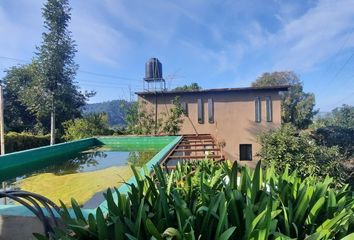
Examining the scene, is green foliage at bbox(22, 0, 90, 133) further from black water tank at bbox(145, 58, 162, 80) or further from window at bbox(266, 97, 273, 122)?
window at bbox(266, 97, 273, 122)

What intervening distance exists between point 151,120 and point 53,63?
647 centimetres

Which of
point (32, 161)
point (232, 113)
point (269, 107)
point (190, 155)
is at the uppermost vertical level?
point (269, 107)

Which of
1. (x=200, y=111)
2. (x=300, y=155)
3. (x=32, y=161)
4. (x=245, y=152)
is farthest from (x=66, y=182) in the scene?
(x=245, y=152)

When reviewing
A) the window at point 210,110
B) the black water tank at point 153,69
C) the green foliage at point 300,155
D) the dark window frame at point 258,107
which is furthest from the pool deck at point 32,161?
the black water tank at point 153,69

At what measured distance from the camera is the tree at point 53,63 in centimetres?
1582

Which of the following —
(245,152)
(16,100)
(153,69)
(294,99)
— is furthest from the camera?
(294,99)

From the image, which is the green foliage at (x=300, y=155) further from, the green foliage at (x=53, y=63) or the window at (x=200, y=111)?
the green foliage at (x=53, y=63)

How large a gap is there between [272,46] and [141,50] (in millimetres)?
10661

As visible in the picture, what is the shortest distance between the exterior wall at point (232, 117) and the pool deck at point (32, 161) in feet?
13.1

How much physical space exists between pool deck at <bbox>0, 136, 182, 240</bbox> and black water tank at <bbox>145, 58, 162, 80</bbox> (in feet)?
25.1

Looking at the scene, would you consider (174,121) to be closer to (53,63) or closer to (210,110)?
(210,110)

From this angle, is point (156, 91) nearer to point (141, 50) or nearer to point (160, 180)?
point (141, 50)

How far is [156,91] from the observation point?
57.3ft

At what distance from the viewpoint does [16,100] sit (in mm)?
24469
